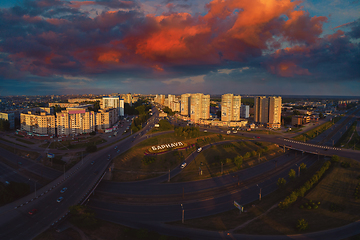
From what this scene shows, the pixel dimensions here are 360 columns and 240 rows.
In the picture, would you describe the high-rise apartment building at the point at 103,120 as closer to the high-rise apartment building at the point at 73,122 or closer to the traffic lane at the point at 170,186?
the high-rise apartment building at the point at 73,122

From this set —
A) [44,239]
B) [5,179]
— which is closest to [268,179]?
[44,239]

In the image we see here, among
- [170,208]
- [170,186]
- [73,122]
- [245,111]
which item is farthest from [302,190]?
[245,111]

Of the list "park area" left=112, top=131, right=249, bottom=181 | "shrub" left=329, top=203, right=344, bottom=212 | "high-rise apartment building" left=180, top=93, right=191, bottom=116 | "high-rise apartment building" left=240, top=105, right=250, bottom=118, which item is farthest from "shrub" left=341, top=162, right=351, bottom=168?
"high-rise apartment building" left=180, top=93, right=191, bottom=116

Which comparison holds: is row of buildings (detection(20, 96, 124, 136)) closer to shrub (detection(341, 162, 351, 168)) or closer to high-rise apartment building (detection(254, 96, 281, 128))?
shrub (detection(341, 162, 351, 168))

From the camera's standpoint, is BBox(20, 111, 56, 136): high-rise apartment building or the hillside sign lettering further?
BBox(20, 111, 56, 136): high-rise apartment building

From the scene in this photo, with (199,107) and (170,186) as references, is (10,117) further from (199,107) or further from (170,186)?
(199,107)

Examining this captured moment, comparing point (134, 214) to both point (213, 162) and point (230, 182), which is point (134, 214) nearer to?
point (230, 182)

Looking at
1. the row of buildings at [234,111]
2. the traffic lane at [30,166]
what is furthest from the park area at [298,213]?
the row of buildings at [234,111]
